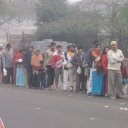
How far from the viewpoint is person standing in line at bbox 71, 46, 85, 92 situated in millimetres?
19797

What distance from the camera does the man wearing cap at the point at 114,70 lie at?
700 inches

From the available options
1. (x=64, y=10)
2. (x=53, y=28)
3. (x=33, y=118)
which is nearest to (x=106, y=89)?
(x=33, y=118)

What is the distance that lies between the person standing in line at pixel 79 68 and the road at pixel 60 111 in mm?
1190

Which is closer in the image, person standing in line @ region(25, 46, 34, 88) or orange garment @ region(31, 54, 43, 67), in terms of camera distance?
orange garment @ region(31, 54, 43, 67)

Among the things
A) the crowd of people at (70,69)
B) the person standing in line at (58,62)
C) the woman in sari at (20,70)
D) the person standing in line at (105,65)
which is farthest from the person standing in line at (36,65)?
the person standing in line at (105,65)

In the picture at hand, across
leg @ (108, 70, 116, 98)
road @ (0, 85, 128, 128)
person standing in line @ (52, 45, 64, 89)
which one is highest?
person standing in line @ (52, 45, 64, 89)

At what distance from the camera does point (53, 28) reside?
45938mm

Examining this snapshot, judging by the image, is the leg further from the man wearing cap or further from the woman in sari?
the woman in sari

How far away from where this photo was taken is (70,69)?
807 inches

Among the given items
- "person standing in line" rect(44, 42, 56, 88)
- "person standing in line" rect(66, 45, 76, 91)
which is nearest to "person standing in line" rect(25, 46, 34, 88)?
"person standing in line" rect(44, 42, 56, 88)

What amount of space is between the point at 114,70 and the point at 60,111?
4.39m

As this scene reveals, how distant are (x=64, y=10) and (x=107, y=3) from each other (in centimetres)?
772

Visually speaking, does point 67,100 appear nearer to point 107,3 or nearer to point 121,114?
point 121,114

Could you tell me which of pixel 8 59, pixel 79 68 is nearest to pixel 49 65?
pixel 79 68
